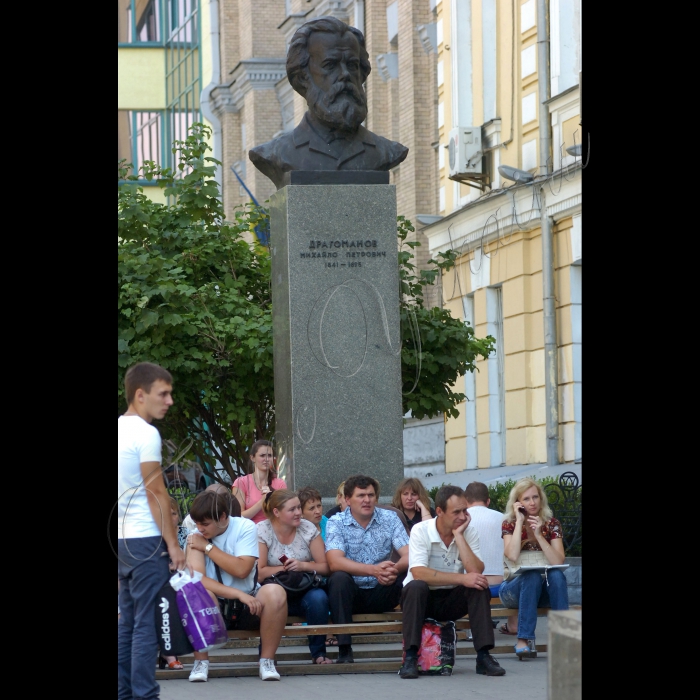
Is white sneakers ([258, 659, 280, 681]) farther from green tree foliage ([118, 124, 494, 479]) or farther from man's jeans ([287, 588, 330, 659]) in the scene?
green tree foliage ([118, 124, 494, 479])

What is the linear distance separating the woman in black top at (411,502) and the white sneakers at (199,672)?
2367 mm

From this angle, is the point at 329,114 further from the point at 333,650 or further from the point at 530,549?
the point at 333,650

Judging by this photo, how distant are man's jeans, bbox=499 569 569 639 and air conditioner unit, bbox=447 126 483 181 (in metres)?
12.8

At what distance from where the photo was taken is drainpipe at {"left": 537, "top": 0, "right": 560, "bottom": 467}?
19.6 meters

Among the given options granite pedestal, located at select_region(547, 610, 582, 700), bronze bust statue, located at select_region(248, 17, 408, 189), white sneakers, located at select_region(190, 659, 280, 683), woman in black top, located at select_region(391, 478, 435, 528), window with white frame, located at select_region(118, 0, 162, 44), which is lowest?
white sneakers, located at select_region(190, 659, 280, 683)

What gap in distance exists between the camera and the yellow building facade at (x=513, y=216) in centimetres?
1952

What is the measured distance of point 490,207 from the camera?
2161 centimetres

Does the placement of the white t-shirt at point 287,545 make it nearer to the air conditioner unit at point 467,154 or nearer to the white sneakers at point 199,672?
the white sneakers at point 199,672

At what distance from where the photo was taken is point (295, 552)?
30.8ft

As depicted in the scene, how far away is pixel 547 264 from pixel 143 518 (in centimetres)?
1353

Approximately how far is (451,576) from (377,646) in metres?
1.27

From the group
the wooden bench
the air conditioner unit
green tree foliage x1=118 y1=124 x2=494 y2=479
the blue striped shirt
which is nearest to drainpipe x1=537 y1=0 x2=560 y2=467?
the air conditioner unit
